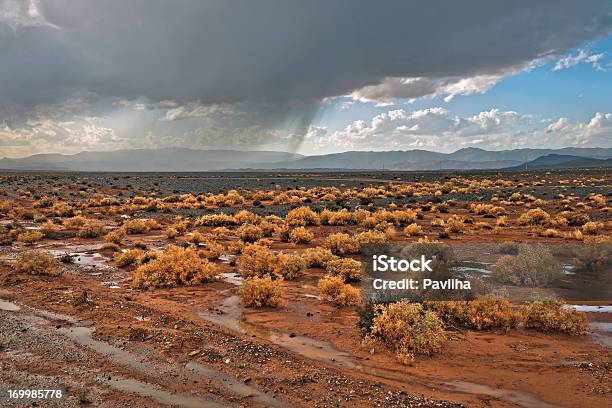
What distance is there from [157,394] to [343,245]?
13.0 meters

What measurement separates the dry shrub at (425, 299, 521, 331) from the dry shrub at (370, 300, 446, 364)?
122 centimetres

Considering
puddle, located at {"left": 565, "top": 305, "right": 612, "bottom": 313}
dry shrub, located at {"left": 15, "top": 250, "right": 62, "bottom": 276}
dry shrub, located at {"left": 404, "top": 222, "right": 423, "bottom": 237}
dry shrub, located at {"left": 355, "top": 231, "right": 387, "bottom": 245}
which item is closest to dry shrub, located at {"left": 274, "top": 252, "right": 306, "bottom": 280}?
dry shrub, located at {"left": 355, "top": 231, "right": 387, "bottom": 245}

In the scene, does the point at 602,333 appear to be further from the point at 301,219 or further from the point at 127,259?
the point at 301,219

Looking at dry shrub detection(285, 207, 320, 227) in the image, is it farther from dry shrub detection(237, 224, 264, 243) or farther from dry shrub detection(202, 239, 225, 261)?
dry shrub detection(202, 239, 225, 261)

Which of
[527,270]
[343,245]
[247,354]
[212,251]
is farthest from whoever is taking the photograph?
[343,245]

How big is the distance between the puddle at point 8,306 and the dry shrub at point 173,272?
10.9 ft

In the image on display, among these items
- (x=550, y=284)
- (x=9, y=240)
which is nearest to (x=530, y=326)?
(x=550, y=284)

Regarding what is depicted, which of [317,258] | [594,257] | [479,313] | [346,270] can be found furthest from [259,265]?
[594,257]

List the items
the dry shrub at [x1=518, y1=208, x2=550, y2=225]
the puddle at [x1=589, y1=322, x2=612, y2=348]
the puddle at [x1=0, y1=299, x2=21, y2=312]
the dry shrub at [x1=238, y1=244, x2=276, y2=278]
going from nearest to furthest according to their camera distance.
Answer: the puddle at [x1=589, y1=322, x2=612, y2=348] → the puddle at [x1=0, y1=299, x2=21, y2=312] → the dry shrub at [x1=238, y1=244, x2=276, y2=278] → the dry shrub at [x1=518, y1=208, x2=550, y2=225]

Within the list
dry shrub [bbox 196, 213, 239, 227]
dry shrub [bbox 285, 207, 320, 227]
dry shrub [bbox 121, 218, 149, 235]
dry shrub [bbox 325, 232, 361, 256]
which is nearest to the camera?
dry shrub [bbox 325, 232, 361, 256]

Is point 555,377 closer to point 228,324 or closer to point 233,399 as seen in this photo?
point 233,399

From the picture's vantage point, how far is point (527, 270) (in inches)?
575

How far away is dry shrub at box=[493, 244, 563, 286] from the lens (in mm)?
14406

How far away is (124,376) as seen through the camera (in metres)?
7.92
